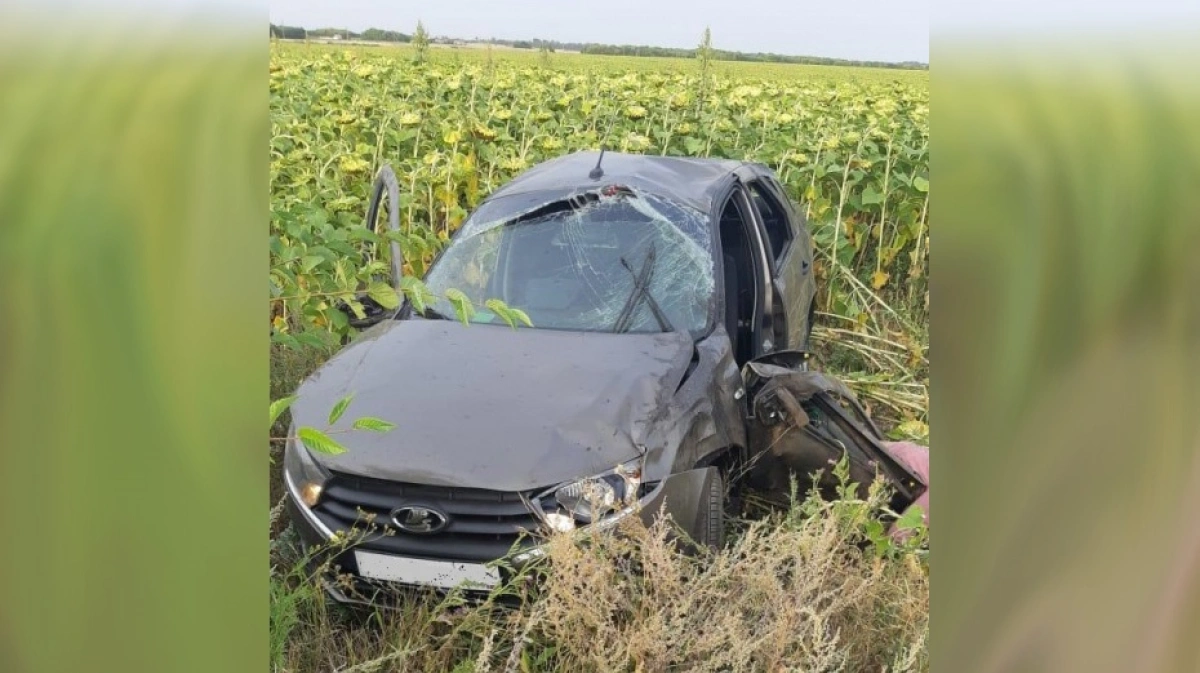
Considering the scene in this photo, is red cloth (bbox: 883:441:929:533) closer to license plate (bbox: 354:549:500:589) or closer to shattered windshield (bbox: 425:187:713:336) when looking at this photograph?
shattered windshield (bbox: 425:187:713:336)

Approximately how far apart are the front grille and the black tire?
50 cm

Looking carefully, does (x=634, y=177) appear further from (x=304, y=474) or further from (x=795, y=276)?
(x=304, y=474)

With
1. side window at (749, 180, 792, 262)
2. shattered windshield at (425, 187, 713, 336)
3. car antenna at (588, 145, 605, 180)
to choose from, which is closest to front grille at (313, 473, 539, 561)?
shattered windshield at (425, 187, 713, 336)

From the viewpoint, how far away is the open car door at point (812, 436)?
9.46 ft

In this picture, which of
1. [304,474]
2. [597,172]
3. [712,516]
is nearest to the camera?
[304,474]

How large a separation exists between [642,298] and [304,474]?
120 cm

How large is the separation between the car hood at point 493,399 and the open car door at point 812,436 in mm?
A: 289

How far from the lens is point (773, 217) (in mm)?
4289

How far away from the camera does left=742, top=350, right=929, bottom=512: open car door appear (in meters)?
2.88

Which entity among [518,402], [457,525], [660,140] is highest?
[660,140]
